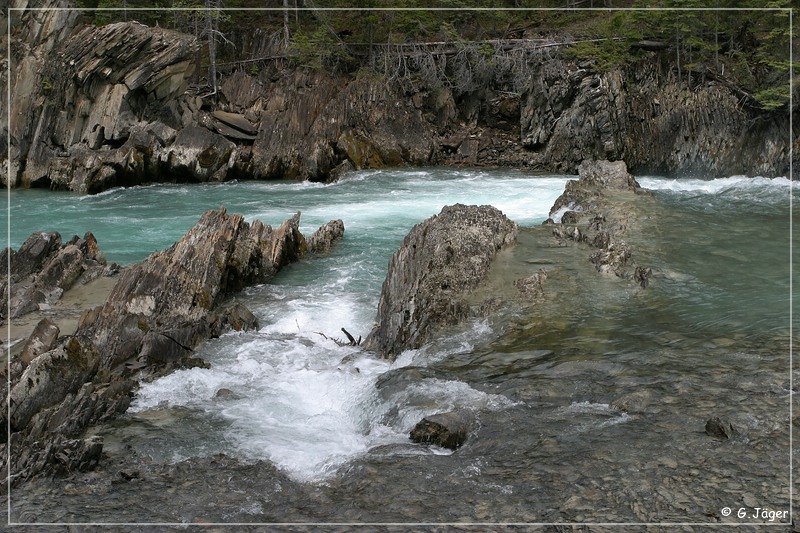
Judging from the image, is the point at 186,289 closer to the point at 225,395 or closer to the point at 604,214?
the point at 225,395

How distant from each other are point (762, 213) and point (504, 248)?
818cm

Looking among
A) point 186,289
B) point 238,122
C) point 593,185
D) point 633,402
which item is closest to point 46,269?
point 186,289

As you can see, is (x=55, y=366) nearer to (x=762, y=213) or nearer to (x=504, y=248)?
(x=504, y=248)

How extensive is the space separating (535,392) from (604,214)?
8.74m

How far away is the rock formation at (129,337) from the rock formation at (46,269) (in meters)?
0.07

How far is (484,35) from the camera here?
3306 centimetres

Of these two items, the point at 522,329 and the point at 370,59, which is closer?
the point at 522,329

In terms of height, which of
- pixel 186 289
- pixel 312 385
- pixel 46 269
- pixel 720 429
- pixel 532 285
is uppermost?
pixel 46 269

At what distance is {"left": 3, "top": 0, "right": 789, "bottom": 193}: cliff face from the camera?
1073 inches

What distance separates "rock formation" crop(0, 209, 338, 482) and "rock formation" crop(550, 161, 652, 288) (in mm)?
5610

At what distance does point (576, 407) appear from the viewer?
704 cm

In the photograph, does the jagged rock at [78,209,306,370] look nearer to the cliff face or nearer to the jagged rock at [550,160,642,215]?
the jagged rock at [550,160,642,215]

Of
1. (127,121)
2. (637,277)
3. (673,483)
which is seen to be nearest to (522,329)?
(637,277)

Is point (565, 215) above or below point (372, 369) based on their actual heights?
above
